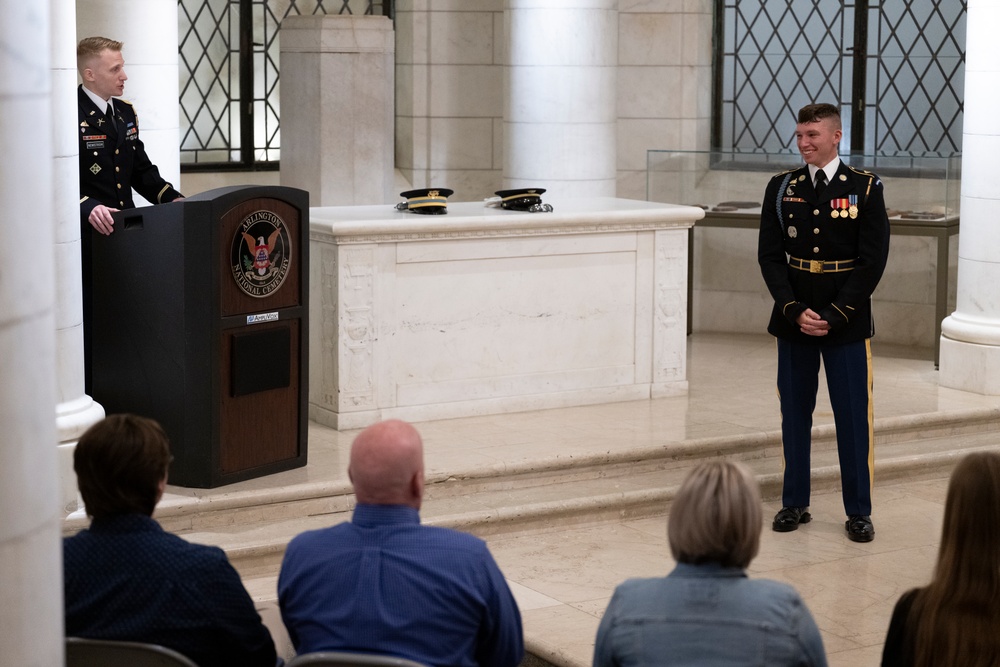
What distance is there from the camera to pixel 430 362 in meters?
6.89

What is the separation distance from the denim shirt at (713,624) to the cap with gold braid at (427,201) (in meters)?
4.39

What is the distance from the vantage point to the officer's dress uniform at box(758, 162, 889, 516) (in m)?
5.65

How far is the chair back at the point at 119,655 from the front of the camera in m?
2.71

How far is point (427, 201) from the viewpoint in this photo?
22.8 feet

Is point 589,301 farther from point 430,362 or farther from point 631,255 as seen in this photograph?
point 430,362

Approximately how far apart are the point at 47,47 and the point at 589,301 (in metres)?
5.12

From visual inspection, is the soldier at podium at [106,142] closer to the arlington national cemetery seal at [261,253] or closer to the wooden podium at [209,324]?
the wooden podium at [209,324]

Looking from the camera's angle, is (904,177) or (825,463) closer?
(825,463)

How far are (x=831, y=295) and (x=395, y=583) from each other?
10.6 feet

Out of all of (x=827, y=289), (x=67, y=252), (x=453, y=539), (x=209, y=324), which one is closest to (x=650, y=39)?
(x=827, y=289)

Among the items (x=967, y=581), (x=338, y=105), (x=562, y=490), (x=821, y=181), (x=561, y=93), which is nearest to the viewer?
(x=967, y=581)

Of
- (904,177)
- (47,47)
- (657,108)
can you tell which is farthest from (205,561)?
(657,108)

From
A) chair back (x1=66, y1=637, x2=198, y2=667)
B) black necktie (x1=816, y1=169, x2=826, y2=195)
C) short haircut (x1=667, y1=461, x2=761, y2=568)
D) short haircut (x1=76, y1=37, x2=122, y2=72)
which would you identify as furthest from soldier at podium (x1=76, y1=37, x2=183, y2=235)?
short haircut (x1=667, y1=461, x2=761, y2=568)

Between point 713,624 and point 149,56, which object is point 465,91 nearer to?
point 149,56
